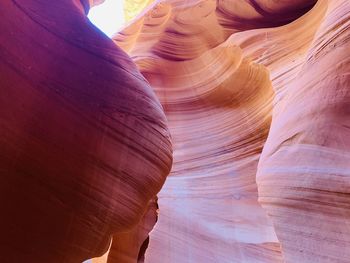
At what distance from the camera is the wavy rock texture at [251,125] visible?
1.99 m

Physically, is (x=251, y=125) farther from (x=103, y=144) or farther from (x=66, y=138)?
(x=66, y=138)

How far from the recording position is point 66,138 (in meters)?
1.81

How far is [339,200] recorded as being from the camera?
6.19 ft

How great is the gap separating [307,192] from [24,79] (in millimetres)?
1570

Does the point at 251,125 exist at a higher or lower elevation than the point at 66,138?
higher

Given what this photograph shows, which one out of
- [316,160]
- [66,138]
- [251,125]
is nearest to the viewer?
[66,138]

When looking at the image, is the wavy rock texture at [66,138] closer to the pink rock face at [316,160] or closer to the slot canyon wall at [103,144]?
the slot canyon wall at [103,144]

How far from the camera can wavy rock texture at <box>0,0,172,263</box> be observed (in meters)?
1.72

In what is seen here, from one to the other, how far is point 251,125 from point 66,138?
274 cm

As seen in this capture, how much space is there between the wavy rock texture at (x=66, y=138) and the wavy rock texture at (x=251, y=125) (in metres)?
0.84

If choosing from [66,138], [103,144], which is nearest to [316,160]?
[103,144]

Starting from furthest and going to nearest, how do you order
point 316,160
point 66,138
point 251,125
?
1. point 251,125
2. point 316,160
3. point 66,138

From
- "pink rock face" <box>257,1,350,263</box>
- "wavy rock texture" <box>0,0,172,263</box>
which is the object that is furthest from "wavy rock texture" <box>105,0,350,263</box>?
"wavy rock texture" <box>0,0,172,263</box>

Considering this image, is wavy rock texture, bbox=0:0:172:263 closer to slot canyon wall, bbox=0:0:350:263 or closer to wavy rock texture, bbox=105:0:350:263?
slot canyon wall, bbox=0:0:350:263
